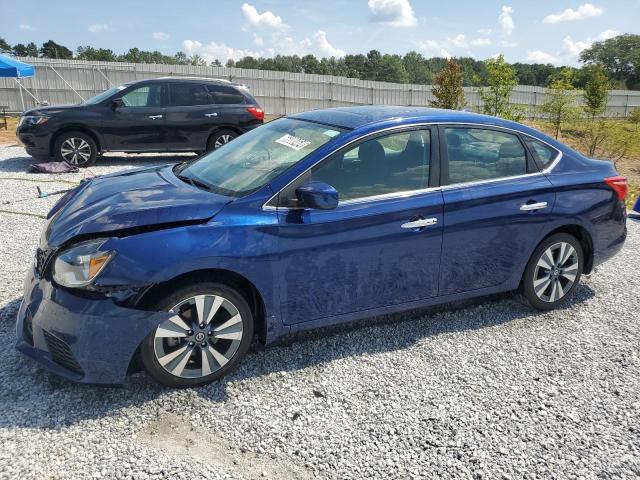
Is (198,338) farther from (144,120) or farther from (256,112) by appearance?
(256,112)

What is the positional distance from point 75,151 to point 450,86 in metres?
13.4

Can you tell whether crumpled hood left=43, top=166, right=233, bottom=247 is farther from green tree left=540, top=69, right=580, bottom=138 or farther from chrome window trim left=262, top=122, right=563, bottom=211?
green tree left=540, top=69, right=580, bottom=138

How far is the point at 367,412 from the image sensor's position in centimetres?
309

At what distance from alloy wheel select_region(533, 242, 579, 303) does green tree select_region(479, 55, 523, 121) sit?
13148 mm

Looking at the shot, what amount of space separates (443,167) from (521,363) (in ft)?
5.00

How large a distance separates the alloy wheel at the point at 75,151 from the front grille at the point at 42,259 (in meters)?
8.06

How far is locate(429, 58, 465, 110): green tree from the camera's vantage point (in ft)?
62.2

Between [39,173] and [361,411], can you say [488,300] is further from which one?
[39,173]

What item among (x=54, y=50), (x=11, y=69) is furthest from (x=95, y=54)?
(x=11, y=69)

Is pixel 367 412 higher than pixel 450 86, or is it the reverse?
pixel 450 86

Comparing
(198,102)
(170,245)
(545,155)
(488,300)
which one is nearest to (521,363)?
(488,300)

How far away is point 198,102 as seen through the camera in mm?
11383

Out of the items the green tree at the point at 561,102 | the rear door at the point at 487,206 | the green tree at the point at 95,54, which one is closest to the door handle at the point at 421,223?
the rear door at the point at 487,206

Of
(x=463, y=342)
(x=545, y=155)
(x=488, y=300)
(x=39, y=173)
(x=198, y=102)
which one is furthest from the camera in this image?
(x=198, y=102)
